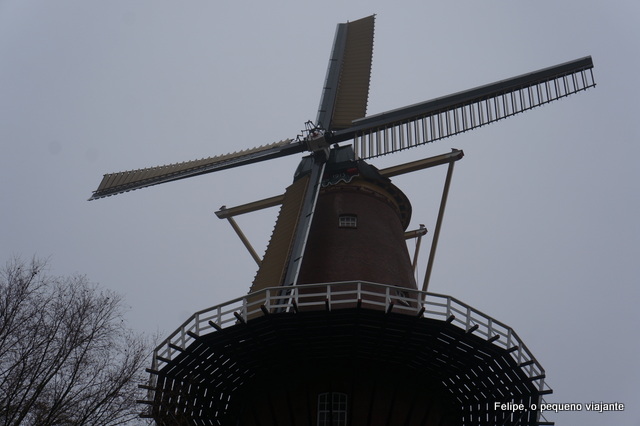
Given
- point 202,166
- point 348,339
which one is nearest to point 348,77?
point 202,166

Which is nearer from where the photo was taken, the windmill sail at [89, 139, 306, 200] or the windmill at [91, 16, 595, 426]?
the windmill at [91, 16, 595, 426]

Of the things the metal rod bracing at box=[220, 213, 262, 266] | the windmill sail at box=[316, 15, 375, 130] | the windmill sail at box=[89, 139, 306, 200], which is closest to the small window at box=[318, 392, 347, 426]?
the metal rod bracing at box=[220, 213, 262, 266]

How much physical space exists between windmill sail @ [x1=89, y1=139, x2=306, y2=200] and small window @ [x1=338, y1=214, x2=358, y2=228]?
2602 millimetres

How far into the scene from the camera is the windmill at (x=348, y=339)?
45.7 ft

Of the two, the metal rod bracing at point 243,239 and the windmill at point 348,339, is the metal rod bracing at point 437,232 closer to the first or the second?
the windmill at point 348,339

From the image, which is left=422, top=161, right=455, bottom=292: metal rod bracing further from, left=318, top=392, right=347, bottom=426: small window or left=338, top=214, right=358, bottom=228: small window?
left=318, top=392, right=347, bottom=426: small window

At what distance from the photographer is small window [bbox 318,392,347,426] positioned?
14.9 meters

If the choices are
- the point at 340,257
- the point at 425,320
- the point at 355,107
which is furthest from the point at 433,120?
the point at 425,320

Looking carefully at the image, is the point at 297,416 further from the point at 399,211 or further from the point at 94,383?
the point at 399,211

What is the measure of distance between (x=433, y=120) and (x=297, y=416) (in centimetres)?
861

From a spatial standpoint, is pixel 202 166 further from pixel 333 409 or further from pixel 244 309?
pixel 333 409

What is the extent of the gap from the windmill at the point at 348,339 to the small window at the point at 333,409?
0.02 meters

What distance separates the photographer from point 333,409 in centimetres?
1496

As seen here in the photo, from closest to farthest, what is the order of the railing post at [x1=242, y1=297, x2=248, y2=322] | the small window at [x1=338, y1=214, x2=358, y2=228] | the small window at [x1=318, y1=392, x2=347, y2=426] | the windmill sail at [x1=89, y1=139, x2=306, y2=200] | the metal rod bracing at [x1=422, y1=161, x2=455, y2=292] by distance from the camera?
1. the railing post at [x1=242, y1=297, x2=248, y2=322]
2. the small window at [x1=318, y1=392, x2=347, y2=426]
3. the small window at [x1=338, y1=214, x2=358, y2=228]
4. the metal rod bracing at [x1=422, y1=161, x2=455, y2=292]
5. the windmill sail at [x1=89, y1=139, x2=306, y2=200]
